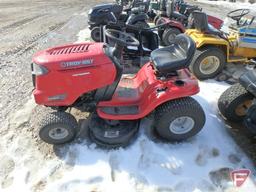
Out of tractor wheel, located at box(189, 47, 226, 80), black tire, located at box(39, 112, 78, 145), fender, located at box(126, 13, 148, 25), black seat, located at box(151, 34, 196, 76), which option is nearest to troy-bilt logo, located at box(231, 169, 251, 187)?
black seat, located at box(151, 34, 196, 76)

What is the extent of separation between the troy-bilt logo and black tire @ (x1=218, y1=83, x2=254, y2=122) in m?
0.82

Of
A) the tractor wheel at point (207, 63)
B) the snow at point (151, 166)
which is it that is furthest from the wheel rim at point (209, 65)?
the snow at point (151, 166)

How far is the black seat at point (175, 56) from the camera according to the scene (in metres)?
3.16

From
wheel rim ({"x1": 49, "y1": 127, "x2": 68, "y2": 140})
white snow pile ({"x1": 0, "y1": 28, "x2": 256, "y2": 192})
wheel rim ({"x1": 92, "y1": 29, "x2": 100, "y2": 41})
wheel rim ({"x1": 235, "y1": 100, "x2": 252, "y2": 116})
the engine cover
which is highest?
the engine cover

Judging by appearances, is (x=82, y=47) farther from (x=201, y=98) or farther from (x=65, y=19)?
(x=65, y=19)

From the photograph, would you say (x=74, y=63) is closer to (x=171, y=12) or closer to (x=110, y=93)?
(x=110, y=93)

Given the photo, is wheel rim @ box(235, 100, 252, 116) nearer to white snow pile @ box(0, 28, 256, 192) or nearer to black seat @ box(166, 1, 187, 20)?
white snow pile @ box(0, 28, 256, 192)

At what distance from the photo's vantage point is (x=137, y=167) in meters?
3.02

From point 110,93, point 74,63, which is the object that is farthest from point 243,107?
point 74,63

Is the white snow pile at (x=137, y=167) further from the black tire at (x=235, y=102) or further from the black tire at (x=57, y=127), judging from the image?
the black tire at (x=235, y=102)

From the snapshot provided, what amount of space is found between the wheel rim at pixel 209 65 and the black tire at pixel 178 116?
5.75ft

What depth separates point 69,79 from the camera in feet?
9.73

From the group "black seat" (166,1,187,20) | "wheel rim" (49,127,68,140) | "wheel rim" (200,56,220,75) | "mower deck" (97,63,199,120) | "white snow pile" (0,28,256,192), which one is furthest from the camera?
"black seat" (166,1,187,20)

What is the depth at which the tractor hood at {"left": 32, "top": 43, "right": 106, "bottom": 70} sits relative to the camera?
9.55ft
